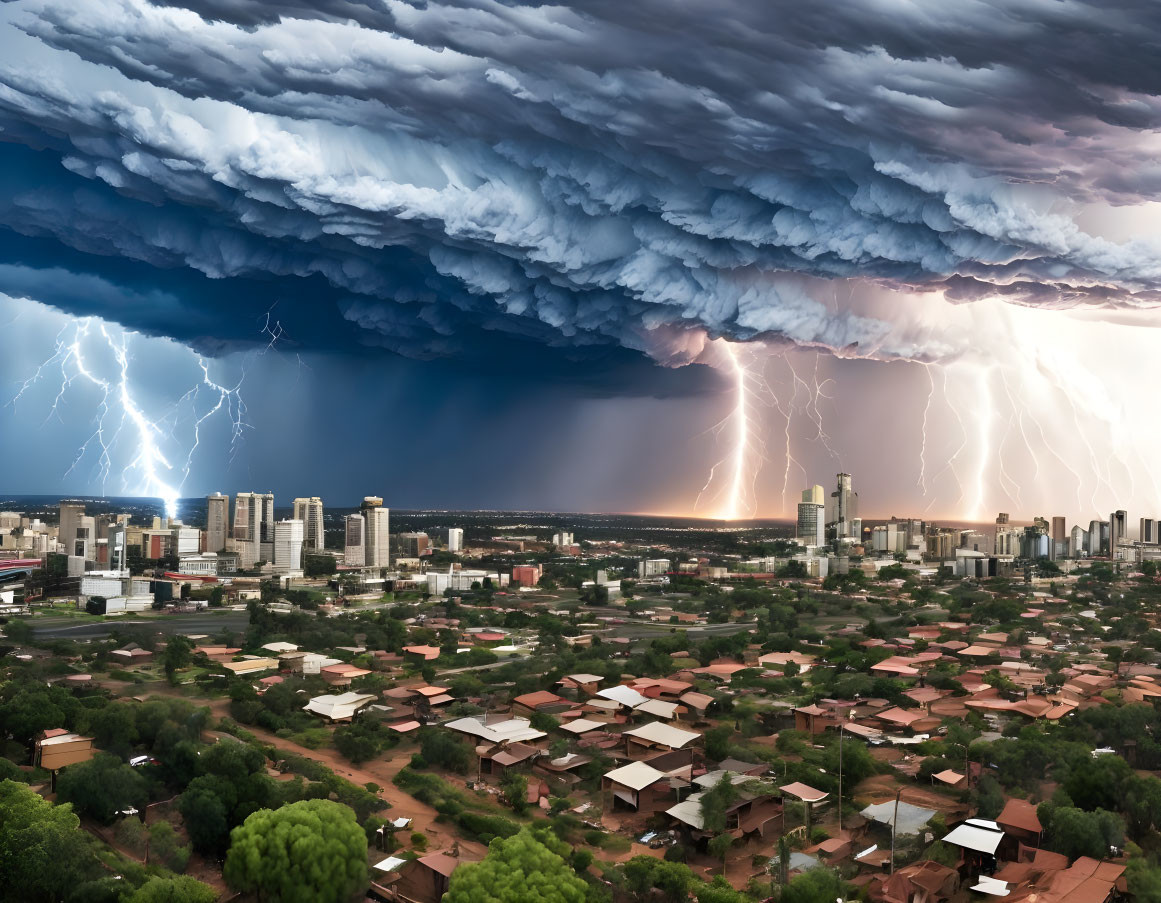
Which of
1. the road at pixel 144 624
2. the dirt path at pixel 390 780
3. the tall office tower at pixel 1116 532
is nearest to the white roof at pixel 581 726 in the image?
the dirt path at pixel 390 780

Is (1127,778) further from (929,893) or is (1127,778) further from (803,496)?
(803,496)

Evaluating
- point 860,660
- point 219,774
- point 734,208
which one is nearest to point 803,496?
point 734,208

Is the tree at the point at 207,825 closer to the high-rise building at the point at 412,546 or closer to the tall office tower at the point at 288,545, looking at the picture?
the tall office tower at the point at 288,545

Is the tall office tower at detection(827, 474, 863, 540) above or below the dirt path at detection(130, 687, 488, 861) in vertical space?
above

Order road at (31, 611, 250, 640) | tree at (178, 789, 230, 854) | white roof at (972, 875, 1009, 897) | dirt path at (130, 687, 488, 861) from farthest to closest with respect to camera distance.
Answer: road at (31, 611, 250, 640), dirt path at (130, 687, 488, 861), tree at (178, 789, 230, 854), white roof at (972, 875, 1009, 897)

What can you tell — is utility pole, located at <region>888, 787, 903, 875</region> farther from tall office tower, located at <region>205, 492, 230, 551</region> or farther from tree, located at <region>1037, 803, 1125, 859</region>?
A: tall office tower, located at <region>205, 492, 230, 551</region>

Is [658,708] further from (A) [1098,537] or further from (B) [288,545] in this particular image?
(A) [1098,537]

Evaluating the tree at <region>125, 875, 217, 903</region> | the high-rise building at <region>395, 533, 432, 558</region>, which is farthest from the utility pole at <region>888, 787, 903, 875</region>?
the high-rise building at <region>395, 533, 432, 558</region>
